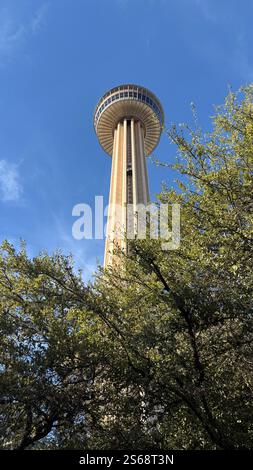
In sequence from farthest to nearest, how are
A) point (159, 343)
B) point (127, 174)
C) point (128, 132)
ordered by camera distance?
point (128, 132)
point (127, 174)
point (159, 343)

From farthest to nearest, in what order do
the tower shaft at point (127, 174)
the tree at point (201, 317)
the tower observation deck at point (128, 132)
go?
the tower observation deck at point (128, 132) < the tower shaft at point (127, 174) < the tree at point (201, 317)

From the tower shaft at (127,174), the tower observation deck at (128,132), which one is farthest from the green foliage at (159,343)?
the tower observation deck at (128,132)

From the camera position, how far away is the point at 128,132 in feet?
197

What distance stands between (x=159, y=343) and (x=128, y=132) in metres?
53.7

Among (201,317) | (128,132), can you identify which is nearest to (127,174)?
(128,132)

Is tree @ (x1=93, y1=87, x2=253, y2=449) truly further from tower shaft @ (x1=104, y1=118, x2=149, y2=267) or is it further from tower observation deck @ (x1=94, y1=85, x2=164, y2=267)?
tower observation deck @ (x1=94, y1=85, x2=164, y2=267)

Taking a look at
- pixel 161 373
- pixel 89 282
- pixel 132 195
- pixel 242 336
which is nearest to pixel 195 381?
pixel 161 373

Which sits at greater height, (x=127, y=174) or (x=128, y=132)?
(x=128, y=132)

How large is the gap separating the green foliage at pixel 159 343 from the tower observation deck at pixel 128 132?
39.6 meters

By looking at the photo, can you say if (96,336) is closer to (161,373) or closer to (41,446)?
(161,373)

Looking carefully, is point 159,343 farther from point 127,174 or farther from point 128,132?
point 128,132

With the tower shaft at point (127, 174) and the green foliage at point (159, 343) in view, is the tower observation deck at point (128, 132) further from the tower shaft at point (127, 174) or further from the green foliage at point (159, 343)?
the green foliage at point (159, 343)

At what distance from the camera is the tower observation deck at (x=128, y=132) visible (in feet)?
168

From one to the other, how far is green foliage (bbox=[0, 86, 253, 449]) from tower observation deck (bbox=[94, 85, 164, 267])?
39.6 m
